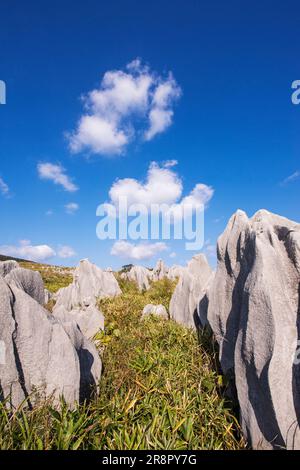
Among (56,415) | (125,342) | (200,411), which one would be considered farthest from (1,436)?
(125,342)

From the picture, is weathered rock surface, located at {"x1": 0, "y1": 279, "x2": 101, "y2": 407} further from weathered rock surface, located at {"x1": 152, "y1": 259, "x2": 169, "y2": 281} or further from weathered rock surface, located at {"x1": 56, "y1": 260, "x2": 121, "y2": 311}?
weathered rock surface, located at {"x1": 152, "y1": 259, "x2": 169, "y2": 281}

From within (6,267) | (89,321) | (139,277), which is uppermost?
(139,277)

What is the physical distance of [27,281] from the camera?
5957 millimetres

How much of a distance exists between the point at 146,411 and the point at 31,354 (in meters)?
2.07

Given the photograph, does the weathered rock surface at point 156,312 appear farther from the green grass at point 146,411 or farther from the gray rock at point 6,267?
the gray rock at point 6,267

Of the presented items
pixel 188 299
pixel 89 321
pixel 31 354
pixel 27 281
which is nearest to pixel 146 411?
pixel 31 354

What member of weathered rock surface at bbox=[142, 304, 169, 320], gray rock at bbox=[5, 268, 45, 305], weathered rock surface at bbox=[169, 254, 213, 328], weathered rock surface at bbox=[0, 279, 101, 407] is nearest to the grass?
weathered rock surface at bbox=[142, 304, 169, 320]

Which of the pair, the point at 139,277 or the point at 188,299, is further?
the point at 139,277

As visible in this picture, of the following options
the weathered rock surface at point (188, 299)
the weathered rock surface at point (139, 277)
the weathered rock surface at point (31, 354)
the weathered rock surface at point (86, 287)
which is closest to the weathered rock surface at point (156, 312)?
the weathered rock surface at point (188, 299)

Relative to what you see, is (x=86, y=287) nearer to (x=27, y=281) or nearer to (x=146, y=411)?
(x=27, y=281)

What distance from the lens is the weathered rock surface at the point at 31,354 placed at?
13.5ft

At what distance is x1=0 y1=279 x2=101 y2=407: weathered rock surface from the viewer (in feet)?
13.5

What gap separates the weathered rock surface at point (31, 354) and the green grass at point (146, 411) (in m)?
0.31
